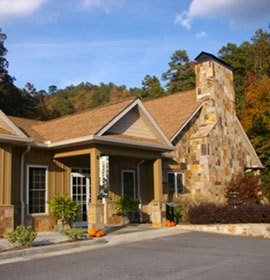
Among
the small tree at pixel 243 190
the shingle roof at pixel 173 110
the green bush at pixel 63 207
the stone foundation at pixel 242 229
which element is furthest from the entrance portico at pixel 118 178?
the small tree at pixel 243 190

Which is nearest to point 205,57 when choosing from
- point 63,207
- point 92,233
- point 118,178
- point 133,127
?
point 133,127

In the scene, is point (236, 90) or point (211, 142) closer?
point (211, 142)

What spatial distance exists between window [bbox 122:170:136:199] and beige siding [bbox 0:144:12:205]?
6312 millimetres

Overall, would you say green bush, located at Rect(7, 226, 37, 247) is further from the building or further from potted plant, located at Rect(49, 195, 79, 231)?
potted plant, located at Rect(49, 195, 79, 231)

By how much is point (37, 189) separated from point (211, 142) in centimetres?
1100

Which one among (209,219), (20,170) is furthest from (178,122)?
(20,170)

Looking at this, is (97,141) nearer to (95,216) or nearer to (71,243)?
(95,216)

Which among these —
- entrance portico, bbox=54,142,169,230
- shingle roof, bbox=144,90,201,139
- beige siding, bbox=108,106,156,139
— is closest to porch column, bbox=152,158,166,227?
entrance portico, bbox=54,142,169,230

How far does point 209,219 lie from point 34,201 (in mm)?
7080

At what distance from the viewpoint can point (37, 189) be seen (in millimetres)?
14492

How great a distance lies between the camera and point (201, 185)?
20.7 metres

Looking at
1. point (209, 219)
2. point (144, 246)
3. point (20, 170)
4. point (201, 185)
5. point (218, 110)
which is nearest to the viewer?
point (144, 246)

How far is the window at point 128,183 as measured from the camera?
58.3 feet

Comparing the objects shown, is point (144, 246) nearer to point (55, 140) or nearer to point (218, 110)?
point (55, 140)
